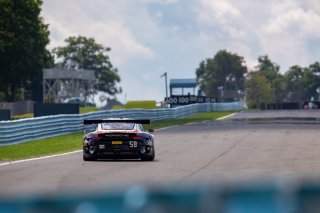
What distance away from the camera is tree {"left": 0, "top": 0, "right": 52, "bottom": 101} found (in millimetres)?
72500

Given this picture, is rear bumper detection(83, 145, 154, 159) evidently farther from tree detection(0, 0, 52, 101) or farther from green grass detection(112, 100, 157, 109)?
tree detection(0, 0, 52, 101)

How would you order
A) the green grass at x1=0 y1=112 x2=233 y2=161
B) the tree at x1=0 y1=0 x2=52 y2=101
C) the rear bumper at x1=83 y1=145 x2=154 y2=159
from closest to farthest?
the rear bumper at x1=83 y1=145 x2=154 y2=159 < the green grass at x1=0 y1=112 x2=233 y2=161 < the tree at x1=0 y1=0 x2=52 y2=101

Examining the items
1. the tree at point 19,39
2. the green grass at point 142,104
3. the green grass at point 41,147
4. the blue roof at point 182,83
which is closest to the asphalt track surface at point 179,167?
the green grass at point 41,147

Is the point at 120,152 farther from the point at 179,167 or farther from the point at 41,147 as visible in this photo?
the point at 41,147

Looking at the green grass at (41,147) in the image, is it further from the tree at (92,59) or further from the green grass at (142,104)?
the tree at (92,59)

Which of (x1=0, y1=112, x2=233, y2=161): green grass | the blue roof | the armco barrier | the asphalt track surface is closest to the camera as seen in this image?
the asphalt track surface

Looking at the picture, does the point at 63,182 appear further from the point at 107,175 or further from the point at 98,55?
the point at 98,55

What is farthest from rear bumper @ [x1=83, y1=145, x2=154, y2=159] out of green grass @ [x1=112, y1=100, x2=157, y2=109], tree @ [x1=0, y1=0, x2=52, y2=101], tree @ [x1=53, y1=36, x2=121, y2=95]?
tree @ [x1=53, y1=36, x2=121, y2=95]

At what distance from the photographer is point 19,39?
73.7 metres

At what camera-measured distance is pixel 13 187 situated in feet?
44.1

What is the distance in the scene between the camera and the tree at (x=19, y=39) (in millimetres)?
72500

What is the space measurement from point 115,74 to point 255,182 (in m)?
149

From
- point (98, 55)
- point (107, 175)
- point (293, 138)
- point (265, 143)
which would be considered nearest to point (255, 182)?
point (107, 175)

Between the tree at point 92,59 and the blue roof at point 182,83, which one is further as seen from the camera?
the tree at point 92,59
